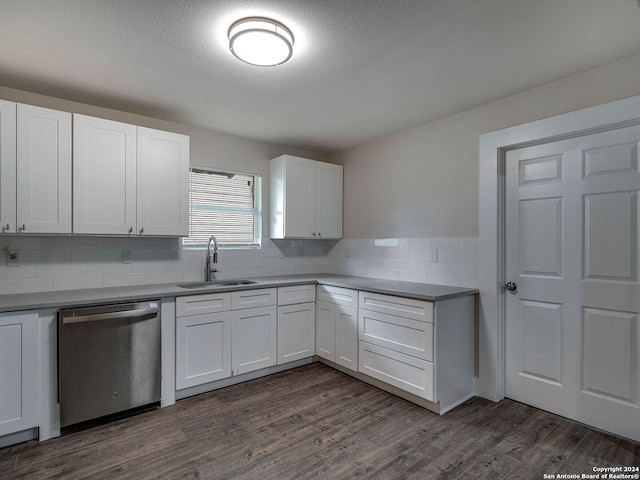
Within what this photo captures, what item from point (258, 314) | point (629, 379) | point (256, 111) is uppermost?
point (256, 111)

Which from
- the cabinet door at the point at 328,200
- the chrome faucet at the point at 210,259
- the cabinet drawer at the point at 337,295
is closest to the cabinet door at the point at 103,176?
the chrome faucet at the point at 210,259

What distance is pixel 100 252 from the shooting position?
9.75 feet

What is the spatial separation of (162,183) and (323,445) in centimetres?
240

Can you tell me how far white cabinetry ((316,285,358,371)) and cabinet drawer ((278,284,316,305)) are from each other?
3.0 inches

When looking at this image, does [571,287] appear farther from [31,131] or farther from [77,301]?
[31,131]

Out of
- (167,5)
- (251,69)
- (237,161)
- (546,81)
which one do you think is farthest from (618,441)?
(237,161)

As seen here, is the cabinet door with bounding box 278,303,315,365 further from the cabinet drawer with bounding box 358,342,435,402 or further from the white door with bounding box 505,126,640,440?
the white door with bounding box 505,126,640,440

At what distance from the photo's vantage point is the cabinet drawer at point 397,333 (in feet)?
8.48

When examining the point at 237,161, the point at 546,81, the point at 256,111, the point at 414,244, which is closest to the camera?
the point at 546,81

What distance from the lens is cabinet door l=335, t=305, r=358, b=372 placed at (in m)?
3.18

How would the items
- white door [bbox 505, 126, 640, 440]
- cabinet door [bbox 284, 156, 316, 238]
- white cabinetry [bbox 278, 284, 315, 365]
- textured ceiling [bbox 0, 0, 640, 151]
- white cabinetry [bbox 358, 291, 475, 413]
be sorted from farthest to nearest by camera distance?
cabinet door [bbox 284, 156, 316, 238] → white cabinetry [bbox 278, 284, 315, 365] → white cabinetry [bbox 358, 291, 475, 413] → white door [bbox 505, 126, 640, 440] → textured ceiling [bbox 0, 0, 640, 151]

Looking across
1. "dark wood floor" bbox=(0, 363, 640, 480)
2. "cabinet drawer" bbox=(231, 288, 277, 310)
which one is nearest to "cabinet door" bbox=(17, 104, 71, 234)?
"cabinet drawer" bbox=(231, 288, 277, 310)

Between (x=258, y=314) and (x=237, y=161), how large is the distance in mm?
1720

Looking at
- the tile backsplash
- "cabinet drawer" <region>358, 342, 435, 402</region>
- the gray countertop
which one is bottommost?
"cabinet drawer" <region>358, 342, 435, 402</region>
